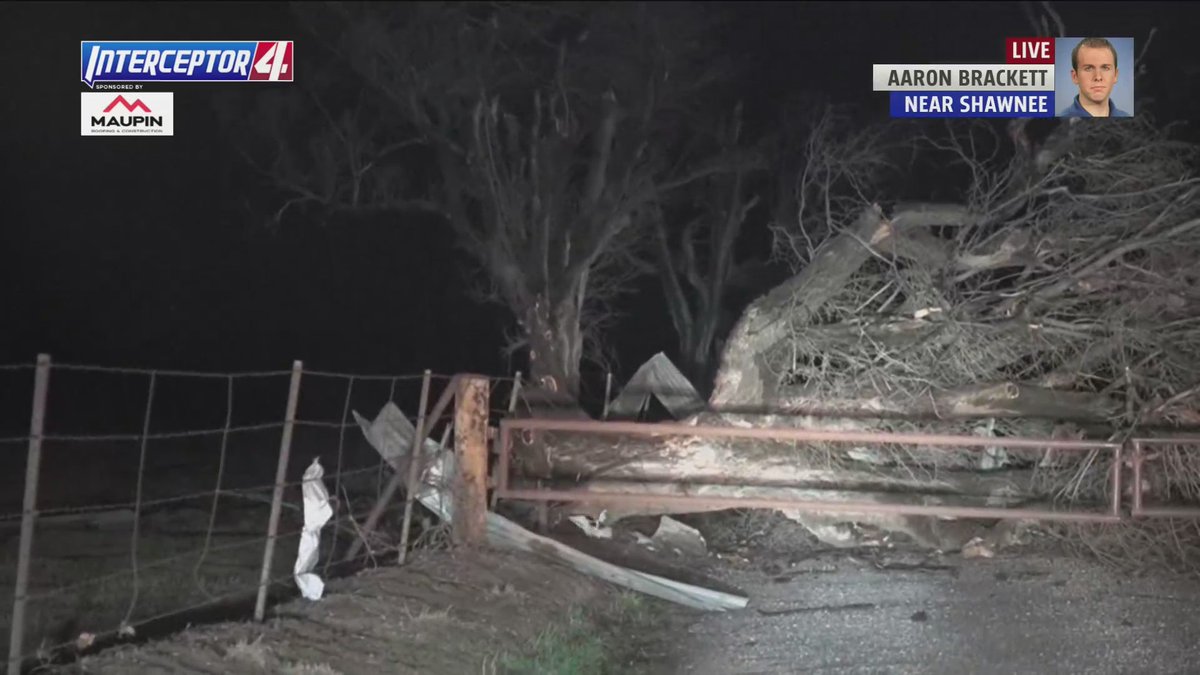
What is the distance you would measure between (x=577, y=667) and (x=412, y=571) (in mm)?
1936

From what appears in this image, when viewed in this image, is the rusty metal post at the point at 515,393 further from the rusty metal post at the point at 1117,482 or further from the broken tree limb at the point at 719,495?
the rusty metal post at the point at 1117,482

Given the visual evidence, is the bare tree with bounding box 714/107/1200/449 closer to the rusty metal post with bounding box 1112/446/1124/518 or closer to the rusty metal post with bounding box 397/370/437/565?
the rusty metal post with bounding box 1112/446/1124/518

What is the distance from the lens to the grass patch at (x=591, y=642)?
22.3 ft

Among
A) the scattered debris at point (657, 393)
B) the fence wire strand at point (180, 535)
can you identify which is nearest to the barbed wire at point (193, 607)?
the fence wire strand at point (180, 535)

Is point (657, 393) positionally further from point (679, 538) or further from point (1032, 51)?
point (1032, 51)

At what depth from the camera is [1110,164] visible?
10.6 metres

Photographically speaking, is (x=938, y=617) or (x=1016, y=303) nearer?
(x=938, y=617)

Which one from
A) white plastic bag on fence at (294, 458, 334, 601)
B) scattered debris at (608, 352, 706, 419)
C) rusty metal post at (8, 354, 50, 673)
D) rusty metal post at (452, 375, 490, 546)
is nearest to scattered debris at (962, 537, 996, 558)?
scattered debris at (608, 352, 706, 419)

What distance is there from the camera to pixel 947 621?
26.3 feet

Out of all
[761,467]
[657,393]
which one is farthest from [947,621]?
[657,393]

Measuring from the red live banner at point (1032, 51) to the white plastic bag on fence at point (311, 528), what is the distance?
877cm

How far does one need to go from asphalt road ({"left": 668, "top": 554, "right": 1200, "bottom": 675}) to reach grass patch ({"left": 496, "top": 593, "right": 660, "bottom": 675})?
0.36 metres

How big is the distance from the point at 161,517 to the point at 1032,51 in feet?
34.2

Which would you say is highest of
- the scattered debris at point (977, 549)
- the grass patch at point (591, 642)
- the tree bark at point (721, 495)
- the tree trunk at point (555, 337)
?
the tree trunk at point (555, 337)
